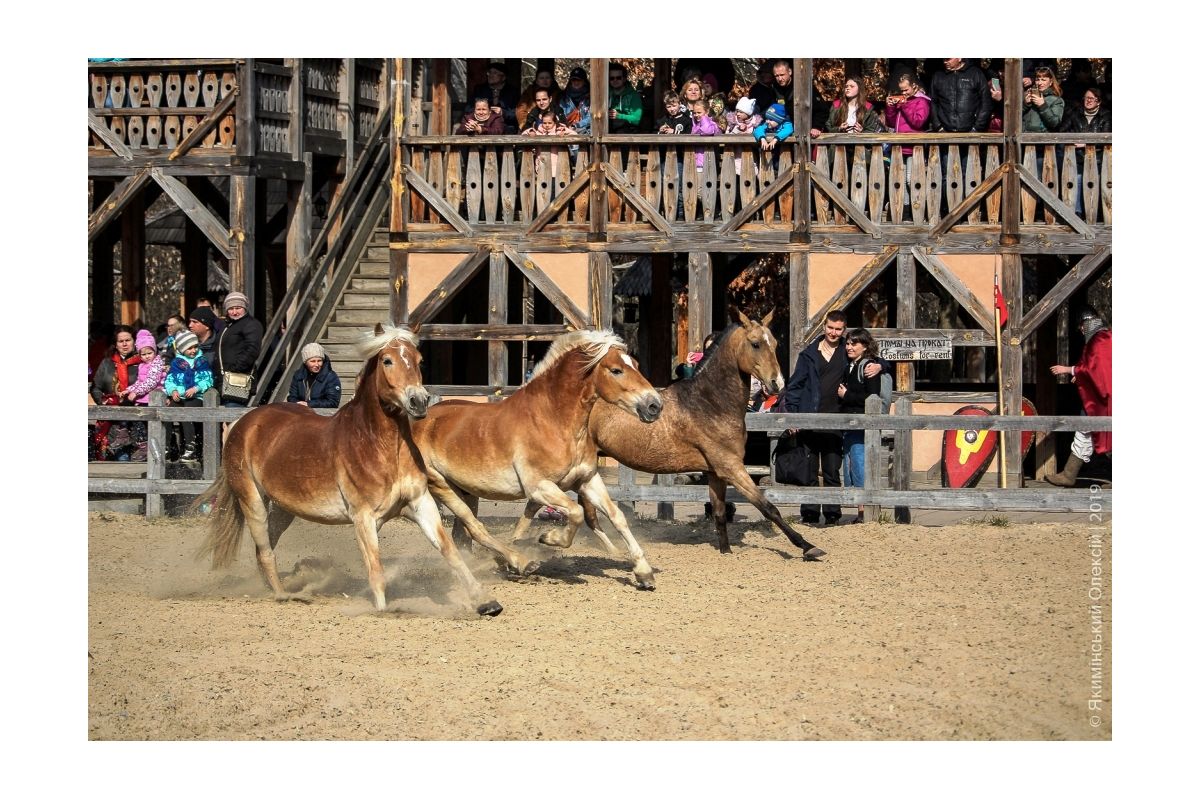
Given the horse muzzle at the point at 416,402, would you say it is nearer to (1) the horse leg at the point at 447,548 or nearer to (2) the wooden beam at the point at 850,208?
(1) the horse leg at the point at 447,548

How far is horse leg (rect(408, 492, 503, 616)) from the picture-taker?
10305 millimetres

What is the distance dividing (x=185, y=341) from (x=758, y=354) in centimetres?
638

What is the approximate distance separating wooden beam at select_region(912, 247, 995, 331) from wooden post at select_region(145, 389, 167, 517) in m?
7.88

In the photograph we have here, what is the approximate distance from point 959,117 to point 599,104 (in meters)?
3.82

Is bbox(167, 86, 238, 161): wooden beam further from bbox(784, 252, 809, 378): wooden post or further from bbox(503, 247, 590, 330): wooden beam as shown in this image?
bbox(784, 252, 809, 378): wooden post

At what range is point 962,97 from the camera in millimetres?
17531

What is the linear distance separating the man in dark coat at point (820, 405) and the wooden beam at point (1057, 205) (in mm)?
3910

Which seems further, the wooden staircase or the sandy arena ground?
the wooden staircase

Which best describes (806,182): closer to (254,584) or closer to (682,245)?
(682,245)

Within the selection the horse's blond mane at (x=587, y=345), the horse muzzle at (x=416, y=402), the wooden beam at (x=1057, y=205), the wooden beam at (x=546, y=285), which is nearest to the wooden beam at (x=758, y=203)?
the wooden beam at (x=546, y=285)

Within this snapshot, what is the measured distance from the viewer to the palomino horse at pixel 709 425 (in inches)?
507

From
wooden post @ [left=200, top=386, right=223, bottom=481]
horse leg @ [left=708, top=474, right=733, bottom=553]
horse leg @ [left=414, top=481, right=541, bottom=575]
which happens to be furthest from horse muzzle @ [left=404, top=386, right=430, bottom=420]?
wooden post @ [left=200, top=386, right=223, bottom=481]

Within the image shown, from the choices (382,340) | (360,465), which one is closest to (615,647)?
(360,465)
